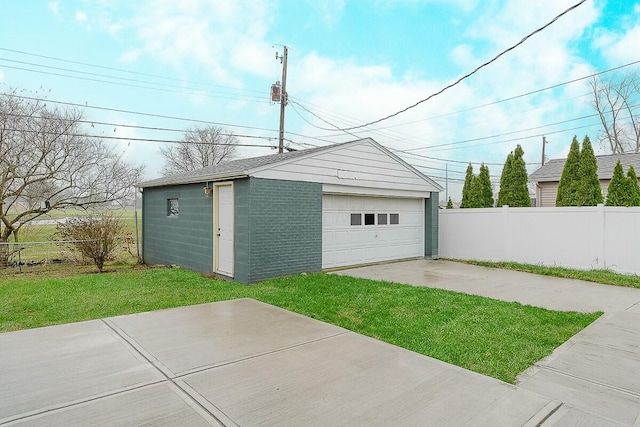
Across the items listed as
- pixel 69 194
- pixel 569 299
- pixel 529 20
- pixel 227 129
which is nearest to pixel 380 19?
pixel 529 20

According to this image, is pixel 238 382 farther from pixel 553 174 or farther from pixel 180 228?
pixel 553 174

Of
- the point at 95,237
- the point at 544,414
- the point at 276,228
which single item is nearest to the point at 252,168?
the point at 276,228

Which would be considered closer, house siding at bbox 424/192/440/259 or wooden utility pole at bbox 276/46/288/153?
house siding at bbox 424/192/440/259

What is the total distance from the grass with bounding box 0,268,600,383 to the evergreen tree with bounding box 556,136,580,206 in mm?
6445

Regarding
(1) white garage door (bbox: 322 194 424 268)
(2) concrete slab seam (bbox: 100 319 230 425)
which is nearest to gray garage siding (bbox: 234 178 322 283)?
(1) white garage door (bbox: 322 194 424 268)

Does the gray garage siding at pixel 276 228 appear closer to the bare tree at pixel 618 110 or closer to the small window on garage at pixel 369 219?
the small window on garage at pixel 369 219

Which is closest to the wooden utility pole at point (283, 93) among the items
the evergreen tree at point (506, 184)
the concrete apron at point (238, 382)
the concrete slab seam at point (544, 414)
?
the evergreen tree at point (506, 184)

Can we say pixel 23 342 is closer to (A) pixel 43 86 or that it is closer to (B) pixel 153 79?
(A) pixel 43 86

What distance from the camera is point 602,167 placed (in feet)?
53.5

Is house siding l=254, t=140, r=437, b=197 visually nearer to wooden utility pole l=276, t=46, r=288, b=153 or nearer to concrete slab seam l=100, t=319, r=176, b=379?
concrete slab seam l=100, t=319, r=176, b=379

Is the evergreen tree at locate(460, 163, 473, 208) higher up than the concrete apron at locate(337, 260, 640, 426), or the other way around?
the evergreen tree at locate(460, 163, 473, 208)

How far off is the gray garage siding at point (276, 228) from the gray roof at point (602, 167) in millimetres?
12782

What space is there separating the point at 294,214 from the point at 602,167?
49.9 ft

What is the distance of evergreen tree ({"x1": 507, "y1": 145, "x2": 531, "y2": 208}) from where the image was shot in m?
11.9
